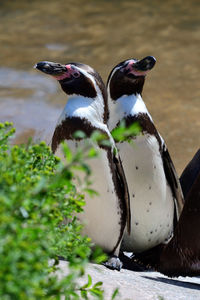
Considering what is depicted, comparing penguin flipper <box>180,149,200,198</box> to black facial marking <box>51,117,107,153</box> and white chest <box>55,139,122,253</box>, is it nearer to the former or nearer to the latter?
white chest <box>55,139,122,253</box>

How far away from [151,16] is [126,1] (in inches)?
30.7

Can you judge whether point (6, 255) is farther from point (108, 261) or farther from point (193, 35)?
point (193, 35)

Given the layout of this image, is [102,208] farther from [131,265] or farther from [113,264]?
[131,265]

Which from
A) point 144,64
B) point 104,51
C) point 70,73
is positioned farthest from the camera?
point 104,51

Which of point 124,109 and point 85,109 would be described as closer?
point 85,109

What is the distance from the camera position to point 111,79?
3.05 metres

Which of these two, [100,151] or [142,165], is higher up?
[100,151]

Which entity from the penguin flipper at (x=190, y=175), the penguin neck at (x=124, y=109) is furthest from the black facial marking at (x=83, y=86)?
the penguin flipper at (x=190, y=175)

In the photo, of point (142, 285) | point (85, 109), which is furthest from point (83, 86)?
point (142, 285)

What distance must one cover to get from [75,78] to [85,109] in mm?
164

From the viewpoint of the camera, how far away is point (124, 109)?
2.96m

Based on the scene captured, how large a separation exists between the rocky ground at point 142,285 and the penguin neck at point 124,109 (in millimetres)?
679

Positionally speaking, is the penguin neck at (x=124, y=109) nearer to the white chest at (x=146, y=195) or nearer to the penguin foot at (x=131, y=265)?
the white chest at (x=146, y=195)

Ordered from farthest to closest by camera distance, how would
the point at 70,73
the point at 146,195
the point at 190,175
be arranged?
1. the point at 190,175
2. the point at 146,195
3. the point at 70,73
